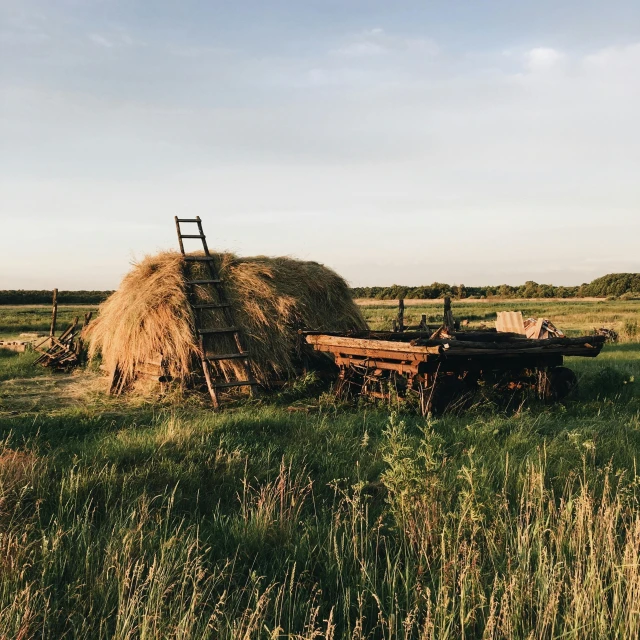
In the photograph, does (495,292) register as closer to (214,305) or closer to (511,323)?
(511,323)

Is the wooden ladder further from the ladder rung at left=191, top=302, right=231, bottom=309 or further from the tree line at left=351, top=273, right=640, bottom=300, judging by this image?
the tree line at left=351, top=273, right=640, bottom=300

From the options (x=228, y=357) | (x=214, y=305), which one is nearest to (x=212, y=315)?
(x=214, y=305)

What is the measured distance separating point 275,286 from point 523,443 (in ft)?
24.0

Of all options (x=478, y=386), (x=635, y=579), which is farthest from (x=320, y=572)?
(x=478, y=386)

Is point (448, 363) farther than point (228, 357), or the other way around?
point (228, 357)

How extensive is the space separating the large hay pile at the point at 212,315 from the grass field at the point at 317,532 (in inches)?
122

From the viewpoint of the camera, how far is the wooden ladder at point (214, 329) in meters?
11.4

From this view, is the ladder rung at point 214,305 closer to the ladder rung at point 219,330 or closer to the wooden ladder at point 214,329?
the wooden ladder at point 214,329

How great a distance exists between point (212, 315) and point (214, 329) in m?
0.64

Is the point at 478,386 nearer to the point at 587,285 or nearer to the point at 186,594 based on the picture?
the point at 186,594

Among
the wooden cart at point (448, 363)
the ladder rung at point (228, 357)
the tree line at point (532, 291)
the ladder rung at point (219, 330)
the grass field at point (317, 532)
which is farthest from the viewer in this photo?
the tree line at point (532, 291)

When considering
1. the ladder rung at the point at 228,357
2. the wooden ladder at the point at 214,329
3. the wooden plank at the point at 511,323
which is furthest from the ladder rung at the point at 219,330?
the wooden plank at the point at 511,323

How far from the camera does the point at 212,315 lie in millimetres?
12375

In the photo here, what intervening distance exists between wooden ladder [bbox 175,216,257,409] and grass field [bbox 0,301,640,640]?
2.55m
